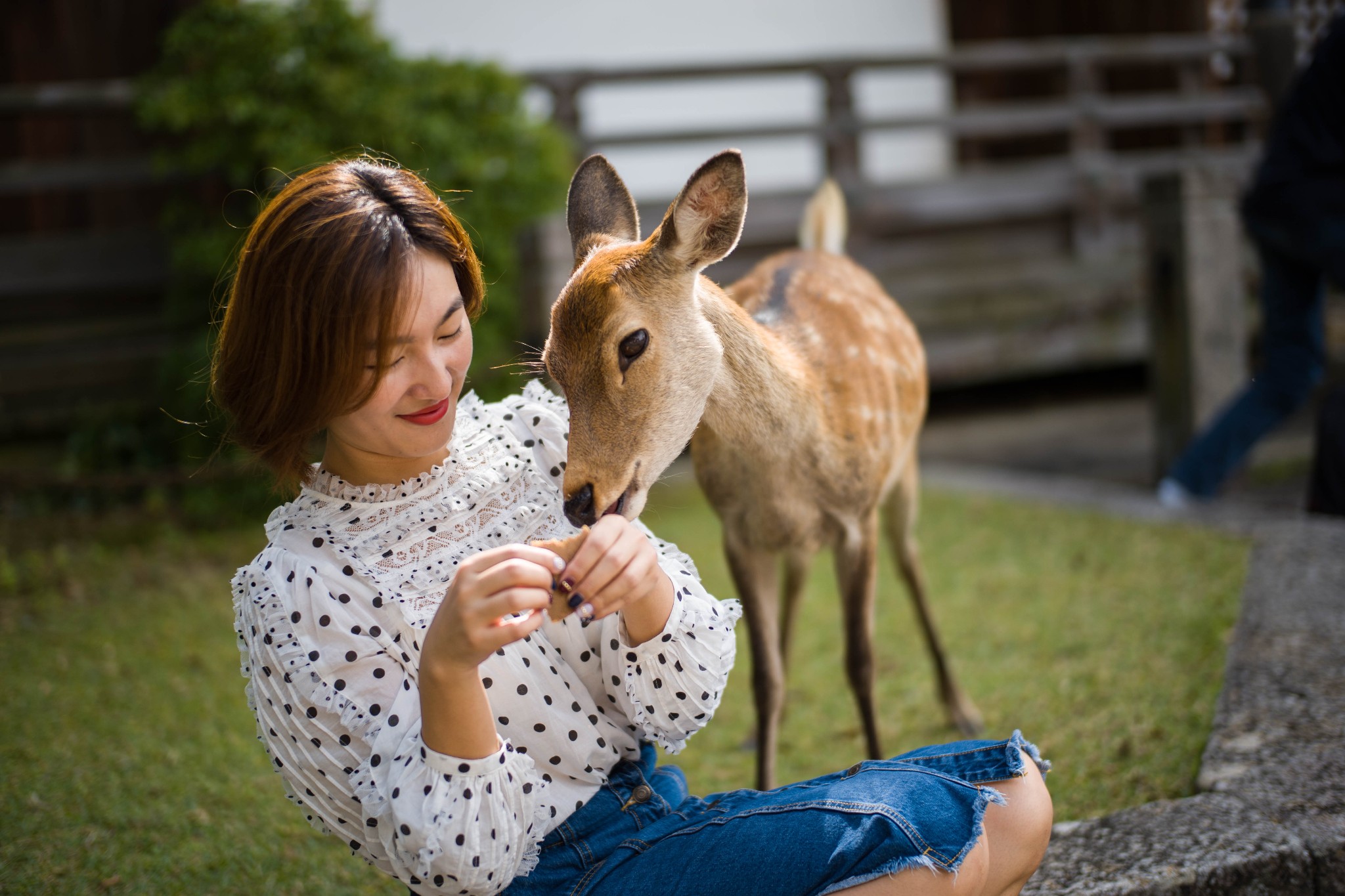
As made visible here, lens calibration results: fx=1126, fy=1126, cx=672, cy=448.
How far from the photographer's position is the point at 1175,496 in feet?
17.2

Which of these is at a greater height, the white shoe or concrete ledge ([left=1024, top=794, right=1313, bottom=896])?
concrete ledge ([left=1024, top=794, right=1313, bottom=896])

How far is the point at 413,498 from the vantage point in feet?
5.92

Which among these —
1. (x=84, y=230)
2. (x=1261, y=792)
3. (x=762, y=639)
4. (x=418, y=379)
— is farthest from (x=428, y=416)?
(x=84, y=230)

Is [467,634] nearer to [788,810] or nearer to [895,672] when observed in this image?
[788,810]

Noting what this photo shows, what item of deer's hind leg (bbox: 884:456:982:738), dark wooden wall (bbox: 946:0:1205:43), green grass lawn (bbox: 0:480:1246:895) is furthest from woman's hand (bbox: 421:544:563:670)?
dark wooden wall (bbox: 946:0:1205:43)

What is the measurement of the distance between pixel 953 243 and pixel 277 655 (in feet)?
25.6

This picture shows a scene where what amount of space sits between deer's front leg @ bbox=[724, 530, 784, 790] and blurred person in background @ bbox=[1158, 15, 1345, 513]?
267 centimetres

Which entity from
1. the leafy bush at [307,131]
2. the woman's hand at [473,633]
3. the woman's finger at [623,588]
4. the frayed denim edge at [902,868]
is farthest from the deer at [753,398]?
the leafy bush at [307,131]

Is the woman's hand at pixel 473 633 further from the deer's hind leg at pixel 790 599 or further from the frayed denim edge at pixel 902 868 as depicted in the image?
the deer's hind leg at pixel 790 599

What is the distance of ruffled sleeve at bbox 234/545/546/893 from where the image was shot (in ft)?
4.75

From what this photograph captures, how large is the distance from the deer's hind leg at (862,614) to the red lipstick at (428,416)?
4.41ft

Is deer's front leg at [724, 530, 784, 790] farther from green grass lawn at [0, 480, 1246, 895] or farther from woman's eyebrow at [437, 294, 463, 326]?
woman's eyebrow at [437, 294, 463, 326]

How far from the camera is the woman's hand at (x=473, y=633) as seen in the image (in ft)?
4.55

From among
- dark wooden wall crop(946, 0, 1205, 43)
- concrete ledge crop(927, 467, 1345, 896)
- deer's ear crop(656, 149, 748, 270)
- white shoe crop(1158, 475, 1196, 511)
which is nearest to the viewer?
concrete ledge crop(927, 467, 1345, 896)
